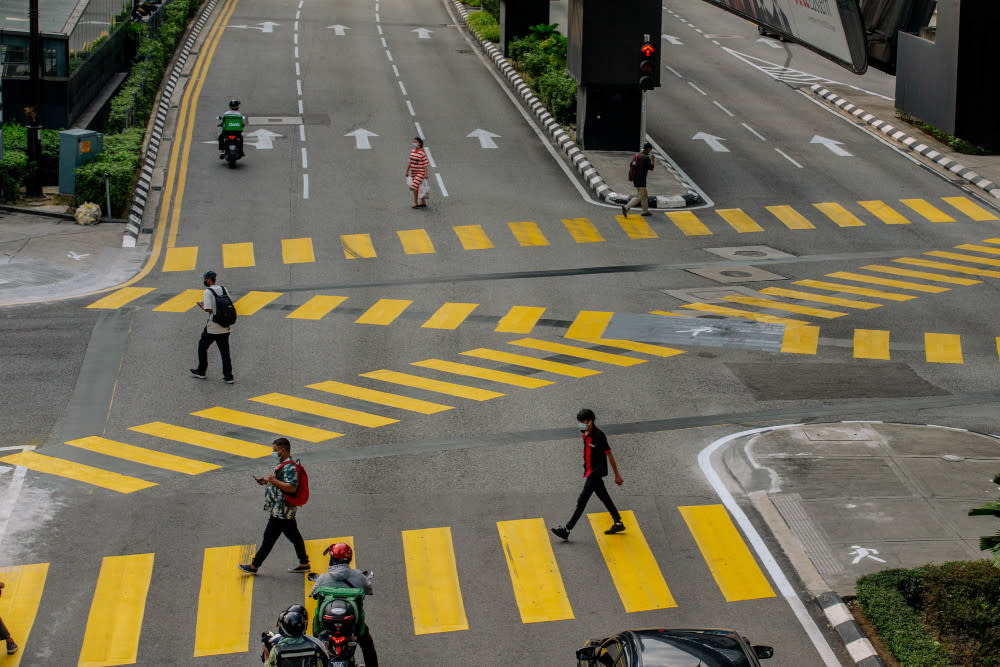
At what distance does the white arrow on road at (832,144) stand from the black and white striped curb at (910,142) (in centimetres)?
204

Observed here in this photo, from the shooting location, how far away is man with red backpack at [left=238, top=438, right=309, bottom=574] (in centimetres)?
1250

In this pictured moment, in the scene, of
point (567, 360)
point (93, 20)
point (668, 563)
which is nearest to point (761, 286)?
point (567, 360)

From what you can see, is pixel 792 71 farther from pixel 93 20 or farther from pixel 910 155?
pixel 93 20

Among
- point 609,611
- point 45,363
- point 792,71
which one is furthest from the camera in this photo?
point 792,71

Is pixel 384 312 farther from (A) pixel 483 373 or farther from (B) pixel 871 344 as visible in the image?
(B) pixel 871 344

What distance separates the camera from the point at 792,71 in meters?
48.9

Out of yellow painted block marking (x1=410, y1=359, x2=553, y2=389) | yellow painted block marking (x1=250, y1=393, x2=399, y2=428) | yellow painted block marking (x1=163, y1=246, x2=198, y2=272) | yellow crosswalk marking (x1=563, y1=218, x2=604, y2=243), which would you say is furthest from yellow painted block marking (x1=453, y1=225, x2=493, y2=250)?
yellow painted block marking (x1=250, y1=393, x2=399, y2=428)

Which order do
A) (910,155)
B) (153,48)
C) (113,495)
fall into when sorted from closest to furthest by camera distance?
(113,495), (910,155), (153,48)

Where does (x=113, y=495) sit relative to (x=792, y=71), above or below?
below

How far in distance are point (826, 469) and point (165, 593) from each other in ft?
27.3

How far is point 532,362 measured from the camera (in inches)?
793

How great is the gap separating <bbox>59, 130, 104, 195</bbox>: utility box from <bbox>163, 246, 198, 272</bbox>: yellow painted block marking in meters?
4.63

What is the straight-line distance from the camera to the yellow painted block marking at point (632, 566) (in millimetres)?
12312

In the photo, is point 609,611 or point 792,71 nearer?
point 609,611
